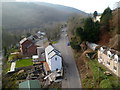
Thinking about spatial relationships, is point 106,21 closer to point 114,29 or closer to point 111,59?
point 114,29

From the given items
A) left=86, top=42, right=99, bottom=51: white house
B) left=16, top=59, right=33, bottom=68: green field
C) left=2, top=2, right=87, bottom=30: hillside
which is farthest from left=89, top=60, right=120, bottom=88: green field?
left=2, top=2, right=87, bottom=30: hillside

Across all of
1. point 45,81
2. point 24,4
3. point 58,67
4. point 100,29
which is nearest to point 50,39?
point 100,29

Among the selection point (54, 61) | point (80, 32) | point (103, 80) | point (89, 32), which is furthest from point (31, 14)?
point (103, 80)

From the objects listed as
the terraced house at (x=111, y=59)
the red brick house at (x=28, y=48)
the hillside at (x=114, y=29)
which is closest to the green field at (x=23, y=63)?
the red brick house at (x=28, y=48)

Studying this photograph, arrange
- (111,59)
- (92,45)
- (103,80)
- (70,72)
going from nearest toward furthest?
1. (103,80)
2. (111,59)
3. (70,72)
4. (92,45)

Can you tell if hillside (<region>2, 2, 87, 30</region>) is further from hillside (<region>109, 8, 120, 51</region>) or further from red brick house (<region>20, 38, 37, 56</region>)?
hillside (<region>109, 8, 120, 51</region>)

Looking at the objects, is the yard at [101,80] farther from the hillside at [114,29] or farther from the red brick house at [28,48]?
the red brick house at [28,48]
